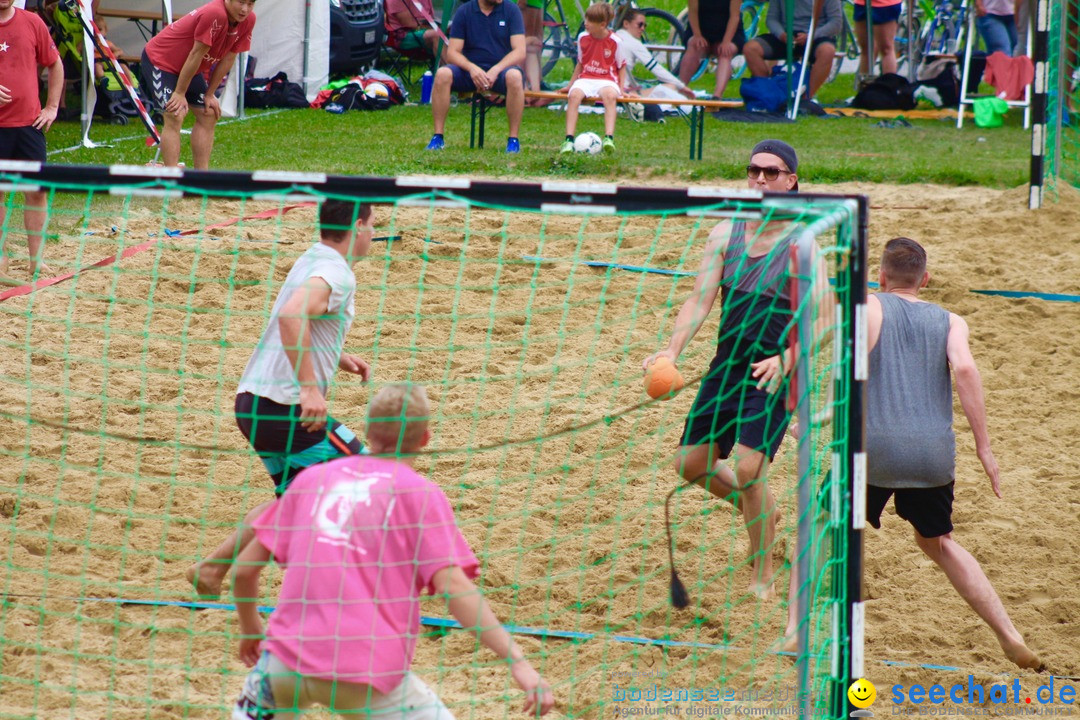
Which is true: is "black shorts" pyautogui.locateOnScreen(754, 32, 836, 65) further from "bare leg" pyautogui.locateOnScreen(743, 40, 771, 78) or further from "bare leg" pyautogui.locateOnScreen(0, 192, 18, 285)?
"bare leg" pyautogui.locateOnScreen(0, 192, 18, 285)

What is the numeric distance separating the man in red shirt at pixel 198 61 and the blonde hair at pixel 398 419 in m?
6.88

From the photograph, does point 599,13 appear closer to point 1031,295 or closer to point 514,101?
point 514,101

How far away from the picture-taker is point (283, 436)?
409 centimetres

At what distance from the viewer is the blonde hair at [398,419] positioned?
3027 millimetres

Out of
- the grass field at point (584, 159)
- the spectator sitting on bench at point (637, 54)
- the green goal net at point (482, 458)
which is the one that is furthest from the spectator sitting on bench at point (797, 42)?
the green goal net at point (482, 458)

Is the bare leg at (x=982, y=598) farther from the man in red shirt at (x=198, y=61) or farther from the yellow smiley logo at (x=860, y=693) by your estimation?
the man in red shirt at (x=198, y=61)

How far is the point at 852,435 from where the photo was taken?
345 centimetres

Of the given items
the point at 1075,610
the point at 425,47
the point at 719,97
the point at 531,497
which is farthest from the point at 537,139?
the point at 1075,610

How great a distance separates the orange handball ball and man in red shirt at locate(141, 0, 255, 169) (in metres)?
6.15

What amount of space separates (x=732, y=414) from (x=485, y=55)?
8.69m

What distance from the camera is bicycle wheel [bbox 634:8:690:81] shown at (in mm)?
17047

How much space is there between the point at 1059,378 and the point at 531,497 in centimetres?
344

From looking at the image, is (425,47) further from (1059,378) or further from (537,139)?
(1059,378)

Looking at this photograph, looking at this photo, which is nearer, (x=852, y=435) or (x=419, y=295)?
(x=852, y=435)
